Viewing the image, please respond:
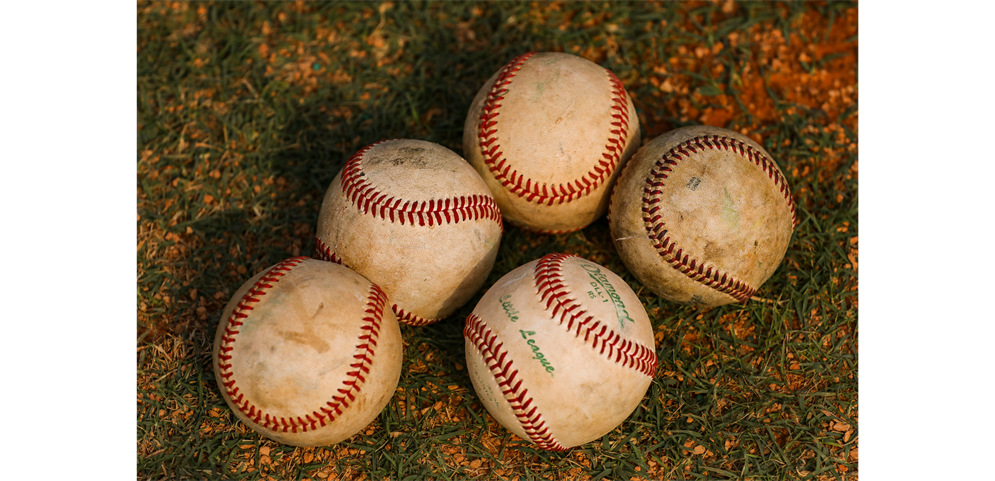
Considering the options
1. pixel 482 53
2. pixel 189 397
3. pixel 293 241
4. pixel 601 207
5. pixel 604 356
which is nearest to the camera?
pixel 604 356

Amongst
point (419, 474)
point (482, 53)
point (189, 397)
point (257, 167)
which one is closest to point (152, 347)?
point (189, 397)

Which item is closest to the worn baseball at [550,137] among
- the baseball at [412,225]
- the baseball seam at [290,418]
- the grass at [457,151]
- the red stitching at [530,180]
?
the red stitching at [530,180]

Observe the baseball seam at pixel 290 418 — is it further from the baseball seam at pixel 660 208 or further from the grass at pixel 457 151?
the baseball seam at pixel 660 208

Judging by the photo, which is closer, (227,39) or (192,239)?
(192,239)

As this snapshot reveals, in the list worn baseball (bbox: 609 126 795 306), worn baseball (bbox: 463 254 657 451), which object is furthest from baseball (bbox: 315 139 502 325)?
worn baseball (bbox: 609 126 795 306)

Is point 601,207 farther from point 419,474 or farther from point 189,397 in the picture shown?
point 189,397

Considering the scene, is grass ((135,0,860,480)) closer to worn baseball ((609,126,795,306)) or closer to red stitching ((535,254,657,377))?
worn baseball ((609,126,795,306))

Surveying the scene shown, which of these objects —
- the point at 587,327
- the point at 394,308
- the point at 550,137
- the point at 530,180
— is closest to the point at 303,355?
the point at 394,308
